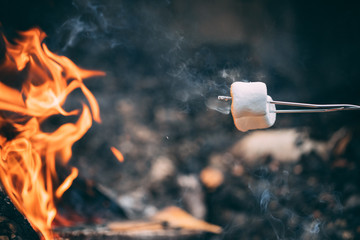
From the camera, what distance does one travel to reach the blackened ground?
9.14 feet

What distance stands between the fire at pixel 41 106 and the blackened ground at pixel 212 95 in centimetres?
11

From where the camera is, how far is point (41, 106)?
109 inches

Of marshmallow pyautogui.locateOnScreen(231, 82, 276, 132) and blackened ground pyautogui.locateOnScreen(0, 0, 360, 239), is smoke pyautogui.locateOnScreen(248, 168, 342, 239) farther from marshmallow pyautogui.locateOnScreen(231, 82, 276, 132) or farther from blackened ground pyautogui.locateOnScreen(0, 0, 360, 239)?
marshmallow pyautogui.locateOnScreen(231, 82, 276, 132)

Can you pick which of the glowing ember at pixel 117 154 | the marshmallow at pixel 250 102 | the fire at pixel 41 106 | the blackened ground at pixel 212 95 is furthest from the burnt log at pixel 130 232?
the marshmallow at pixel 250 102

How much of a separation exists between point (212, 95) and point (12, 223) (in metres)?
2.03

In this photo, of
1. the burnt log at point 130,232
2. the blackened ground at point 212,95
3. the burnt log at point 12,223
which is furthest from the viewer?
the blackened ground at point 212,95

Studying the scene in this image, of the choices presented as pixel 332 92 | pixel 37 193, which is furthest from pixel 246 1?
pixel 37 193

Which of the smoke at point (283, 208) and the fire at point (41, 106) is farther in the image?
the smoke at point (283, 208)

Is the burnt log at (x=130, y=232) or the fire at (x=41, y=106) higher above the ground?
the fire at (x=41, y=106)

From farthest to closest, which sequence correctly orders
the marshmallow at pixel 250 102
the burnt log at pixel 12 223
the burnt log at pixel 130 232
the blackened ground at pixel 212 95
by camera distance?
the blackened ground at pixel 212 95 → the burnt log at pixel 130 232 → the burnt log at pixel 12 223 → the marshmallow at pixel 250 102

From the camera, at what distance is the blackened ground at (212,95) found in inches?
110

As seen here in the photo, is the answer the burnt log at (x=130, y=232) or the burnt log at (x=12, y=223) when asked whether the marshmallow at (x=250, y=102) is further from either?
the burnt log at (x=12, y=223)

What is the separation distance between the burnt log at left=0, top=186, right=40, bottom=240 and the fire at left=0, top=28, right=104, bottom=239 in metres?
0.33

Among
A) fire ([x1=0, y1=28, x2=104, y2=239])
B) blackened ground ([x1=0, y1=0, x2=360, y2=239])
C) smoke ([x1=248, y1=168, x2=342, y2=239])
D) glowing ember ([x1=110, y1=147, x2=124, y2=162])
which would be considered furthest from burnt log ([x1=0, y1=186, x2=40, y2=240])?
smoke ([x1=248, y1=168, x2=342, y2=239])
